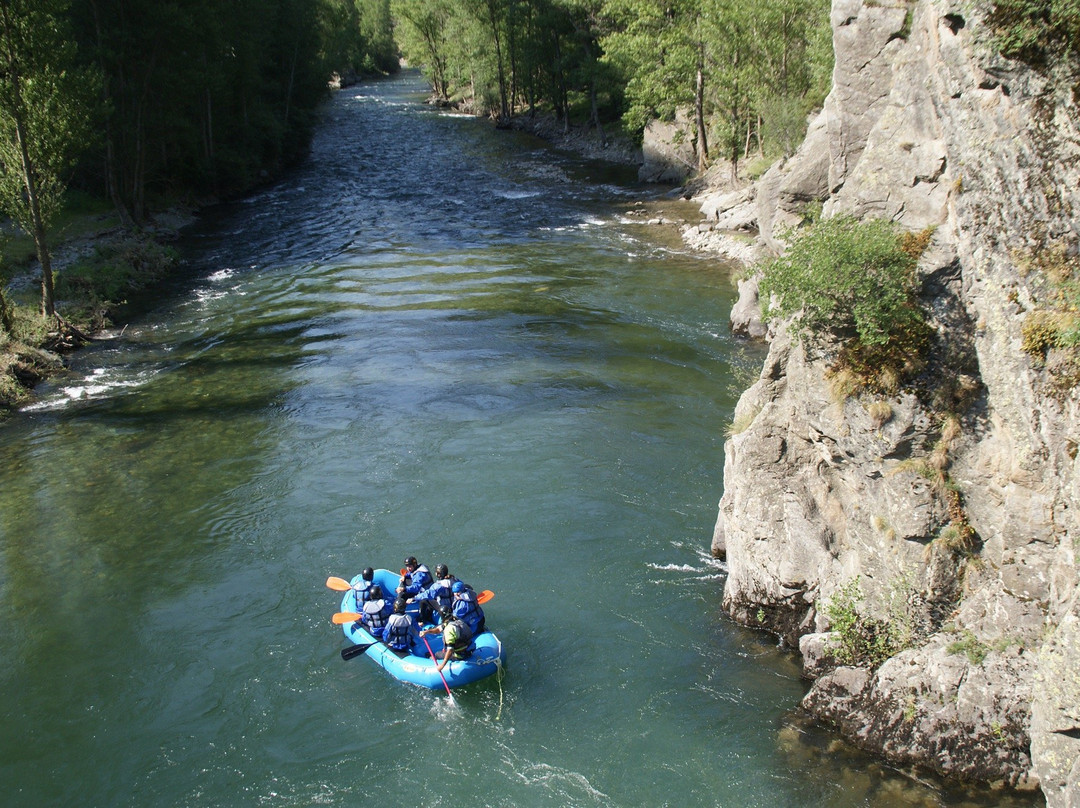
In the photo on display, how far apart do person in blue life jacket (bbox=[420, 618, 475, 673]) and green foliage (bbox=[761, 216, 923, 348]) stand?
6320 millimetres

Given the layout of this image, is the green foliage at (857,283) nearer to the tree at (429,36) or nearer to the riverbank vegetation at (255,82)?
the riverbank vegetation at (255,82)

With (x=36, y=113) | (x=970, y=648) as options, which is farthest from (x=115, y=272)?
(x=970, y=648)

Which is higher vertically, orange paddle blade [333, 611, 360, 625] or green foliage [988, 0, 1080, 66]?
green foliage [988, 0, 1080, 66]

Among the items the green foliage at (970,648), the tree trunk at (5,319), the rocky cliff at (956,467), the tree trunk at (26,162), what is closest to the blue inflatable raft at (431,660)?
the rocky cliff at (956,467)

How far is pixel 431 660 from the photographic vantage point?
12.1m

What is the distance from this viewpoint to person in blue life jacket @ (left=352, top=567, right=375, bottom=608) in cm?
1285

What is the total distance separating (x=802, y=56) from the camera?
33.7 metres

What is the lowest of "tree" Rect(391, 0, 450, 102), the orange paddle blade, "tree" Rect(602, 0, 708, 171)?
the orange paddle blade

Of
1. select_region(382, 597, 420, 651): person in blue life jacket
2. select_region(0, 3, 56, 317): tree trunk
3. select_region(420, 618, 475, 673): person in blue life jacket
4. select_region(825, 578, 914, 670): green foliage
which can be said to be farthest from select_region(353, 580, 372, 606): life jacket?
select_region(0, 3, 56, 317): tree trunk

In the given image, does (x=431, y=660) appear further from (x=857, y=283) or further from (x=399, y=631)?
(x=857, y=283)

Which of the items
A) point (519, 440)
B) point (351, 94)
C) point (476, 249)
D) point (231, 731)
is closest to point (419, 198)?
point (476, 249)

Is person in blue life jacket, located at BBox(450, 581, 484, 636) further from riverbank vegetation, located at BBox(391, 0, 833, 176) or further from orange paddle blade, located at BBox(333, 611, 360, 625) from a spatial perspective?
riverbank vegetation, located at BBox(391, 0, 833, 176)

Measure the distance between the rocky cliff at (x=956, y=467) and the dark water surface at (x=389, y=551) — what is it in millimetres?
955

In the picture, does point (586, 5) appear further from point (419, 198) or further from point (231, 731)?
point (231, 731)
